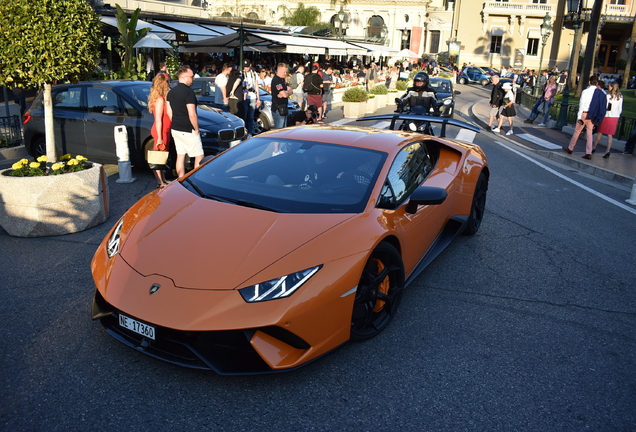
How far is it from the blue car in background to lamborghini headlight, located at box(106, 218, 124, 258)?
51965 mm

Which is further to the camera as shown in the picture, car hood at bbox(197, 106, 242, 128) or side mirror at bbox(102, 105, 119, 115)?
car hood at bbox(197, 106, 242, 128)

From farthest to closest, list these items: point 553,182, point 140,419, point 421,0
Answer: point 421,0
point 553,182
point 140,419

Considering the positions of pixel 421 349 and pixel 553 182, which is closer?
pixel 421 349

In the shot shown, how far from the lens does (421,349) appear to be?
3727mm

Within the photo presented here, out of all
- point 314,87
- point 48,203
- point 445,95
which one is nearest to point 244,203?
point 48,203

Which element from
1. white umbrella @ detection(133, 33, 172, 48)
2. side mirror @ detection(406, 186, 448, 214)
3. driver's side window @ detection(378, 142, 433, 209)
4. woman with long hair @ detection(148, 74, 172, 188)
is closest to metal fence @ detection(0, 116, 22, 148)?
woman with long hair @ detection(148, 74, 172, 188)

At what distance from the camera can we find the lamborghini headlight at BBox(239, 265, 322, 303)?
3.00 meters

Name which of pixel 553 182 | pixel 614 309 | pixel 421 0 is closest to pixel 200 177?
pixel 614 309

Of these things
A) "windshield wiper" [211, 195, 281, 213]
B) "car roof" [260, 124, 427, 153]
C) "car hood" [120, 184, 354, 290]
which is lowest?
"car hood" [120, 184, 354, 290]

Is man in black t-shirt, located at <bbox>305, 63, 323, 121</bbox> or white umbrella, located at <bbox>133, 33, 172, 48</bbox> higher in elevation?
white umbrella, located at <bbox>133, 33, 172, 48</bbox>

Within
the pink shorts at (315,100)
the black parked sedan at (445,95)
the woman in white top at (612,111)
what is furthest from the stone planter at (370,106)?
the woman in white top at (612,111)

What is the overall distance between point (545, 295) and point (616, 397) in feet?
5.09

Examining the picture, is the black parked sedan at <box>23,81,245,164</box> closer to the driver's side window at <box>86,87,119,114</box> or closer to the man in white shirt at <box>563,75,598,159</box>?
the driver's side window at <box>86,87,119,114</box>

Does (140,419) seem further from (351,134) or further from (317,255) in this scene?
(351,134)
